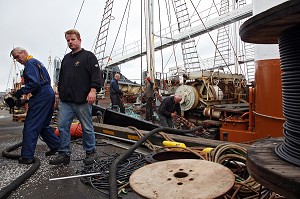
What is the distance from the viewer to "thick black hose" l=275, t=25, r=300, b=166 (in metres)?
1.32

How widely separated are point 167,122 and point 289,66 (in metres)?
5.93

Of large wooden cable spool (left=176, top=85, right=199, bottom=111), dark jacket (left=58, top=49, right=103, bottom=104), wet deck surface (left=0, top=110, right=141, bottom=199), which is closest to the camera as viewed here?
wet deck surface (left=0, top=110, right=141, bottom=199)

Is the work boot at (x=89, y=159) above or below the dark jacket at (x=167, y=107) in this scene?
below

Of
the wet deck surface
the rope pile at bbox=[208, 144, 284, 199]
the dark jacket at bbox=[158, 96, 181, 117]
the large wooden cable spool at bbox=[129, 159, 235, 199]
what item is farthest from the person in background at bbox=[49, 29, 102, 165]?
the dark jacket at bbox=[158, 96, 181, 117]

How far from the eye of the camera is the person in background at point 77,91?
10.6 feet

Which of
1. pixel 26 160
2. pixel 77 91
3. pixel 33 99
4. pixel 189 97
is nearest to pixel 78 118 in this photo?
pixel 77 91

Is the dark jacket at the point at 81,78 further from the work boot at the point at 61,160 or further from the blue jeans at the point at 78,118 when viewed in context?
the work boot at the point at 61,160

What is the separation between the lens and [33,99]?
11.0ft

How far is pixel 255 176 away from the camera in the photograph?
1.34 meters

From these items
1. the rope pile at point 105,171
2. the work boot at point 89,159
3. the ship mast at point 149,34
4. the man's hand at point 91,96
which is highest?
the ship mast at point 149,34

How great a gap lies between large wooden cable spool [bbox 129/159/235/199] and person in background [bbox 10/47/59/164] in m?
1.96

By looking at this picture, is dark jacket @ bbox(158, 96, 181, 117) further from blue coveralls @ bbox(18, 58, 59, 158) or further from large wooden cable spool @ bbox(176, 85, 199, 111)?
blue coveralls @ bbox(18, 58, 59, 158)

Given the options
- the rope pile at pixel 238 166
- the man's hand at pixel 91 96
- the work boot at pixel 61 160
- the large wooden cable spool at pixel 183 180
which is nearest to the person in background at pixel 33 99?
the work boot at pixel 61 160

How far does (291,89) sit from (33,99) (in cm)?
308
